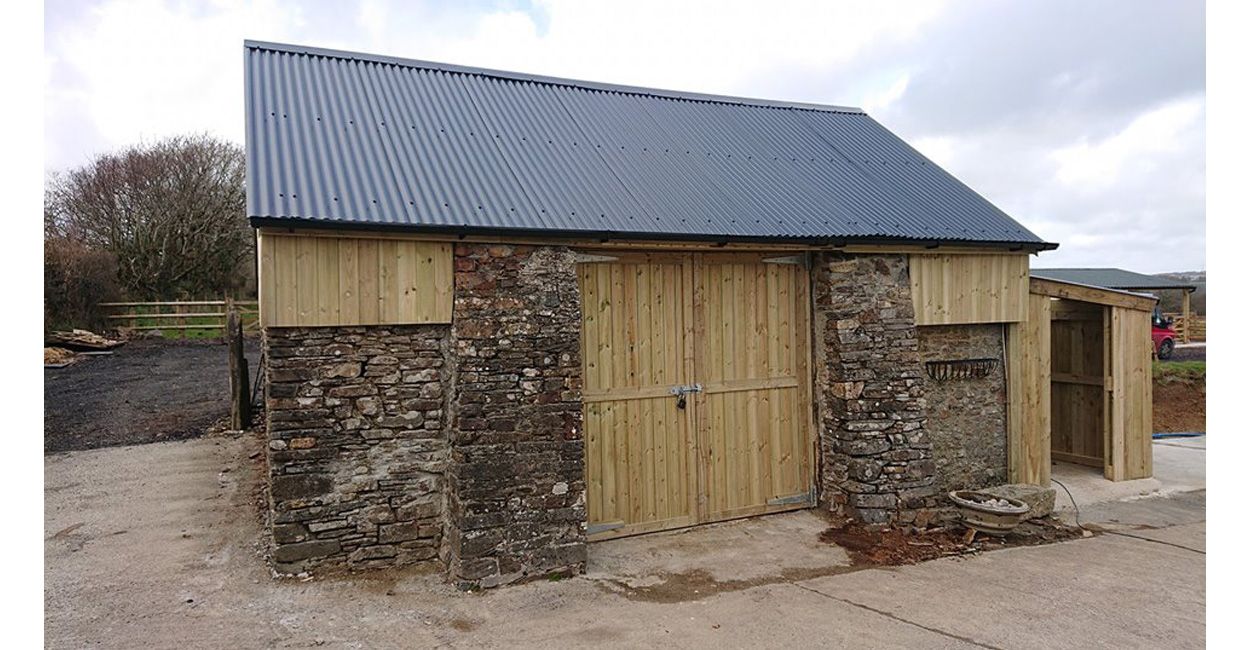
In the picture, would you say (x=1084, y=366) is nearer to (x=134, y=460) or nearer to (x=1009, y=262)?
(x=1009, y=262)

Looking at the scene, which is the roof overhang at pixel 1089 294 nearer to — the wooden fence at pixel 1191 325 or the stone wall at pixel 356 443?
the stone wall at pixel 356 443

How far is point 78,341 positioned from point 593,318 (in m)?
16.4

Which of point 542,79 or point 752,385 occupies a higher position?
point 542,79

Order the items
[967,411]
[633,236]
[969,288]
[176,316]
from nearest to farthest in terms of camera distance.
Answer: [633,236] → [969,288] → [967,411] → [176,316]

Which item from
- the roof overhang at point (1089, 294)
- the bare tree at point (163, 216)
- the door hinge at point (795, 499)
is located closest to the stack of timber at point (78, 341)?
the bare tree at point (163, 216)

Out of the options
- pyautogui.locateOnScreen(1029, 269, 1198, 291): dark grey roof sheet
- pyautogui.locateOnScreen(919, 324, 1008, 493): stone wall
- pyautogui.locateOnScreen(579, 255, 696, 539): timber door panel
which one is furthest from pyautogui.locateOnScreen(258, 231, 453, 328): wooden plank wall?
pyautogui.locateOnScreen(1029, 269, 1198, 291): dark grey roof sheet

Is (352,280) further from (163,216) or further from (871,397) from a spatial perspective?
(163,216)

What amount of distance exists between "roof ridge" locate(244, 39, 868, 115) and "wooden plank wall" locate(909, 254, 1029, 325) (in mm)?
3412

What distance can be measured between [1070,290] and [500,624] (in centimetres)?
744

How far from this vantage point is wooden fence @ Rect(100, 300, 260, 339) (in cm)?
2023

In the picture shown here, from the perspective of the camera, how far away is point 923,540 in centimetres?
692

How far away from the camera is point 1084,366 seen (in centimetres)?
990

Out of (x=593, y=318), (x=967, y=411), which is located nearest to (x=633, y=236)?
(x=593, y=318)

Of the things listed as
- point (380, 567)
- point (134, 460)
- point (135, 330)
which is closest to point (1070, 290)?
point (380, 567)
